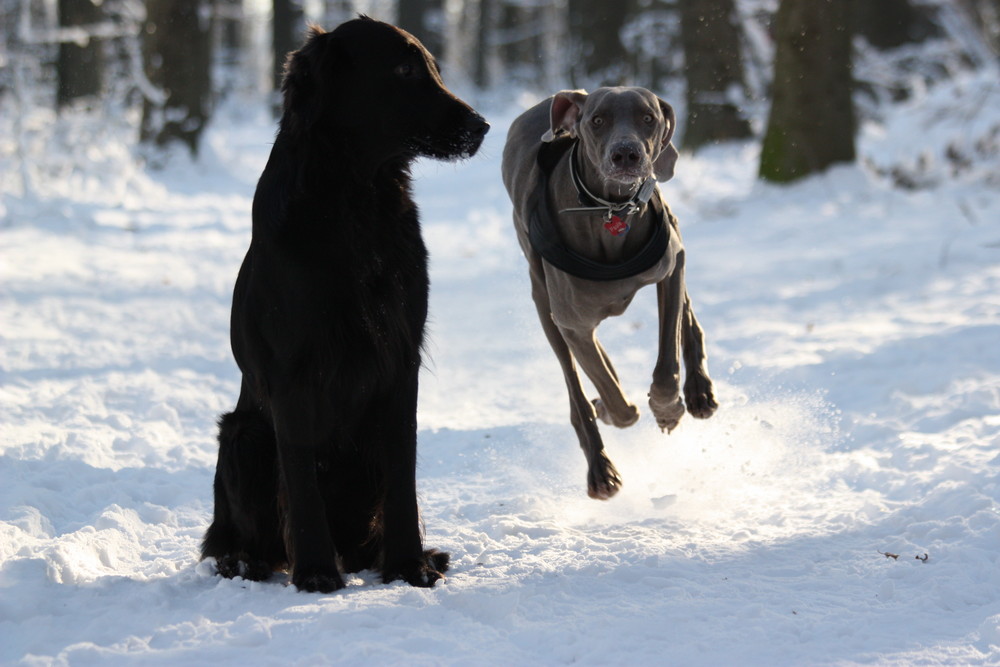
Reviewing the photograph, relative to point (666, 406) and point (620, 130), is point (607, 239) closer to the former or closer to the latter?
point (620, 130)

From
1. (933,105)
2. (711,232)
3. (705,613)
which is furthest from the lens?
(933,105)

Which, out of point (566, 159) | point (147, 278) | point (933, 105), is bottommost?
point (147, 278)

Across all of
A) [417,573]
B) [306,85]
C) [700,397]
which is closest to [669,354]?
[700,397]

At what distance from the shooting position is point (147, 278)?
938 cm

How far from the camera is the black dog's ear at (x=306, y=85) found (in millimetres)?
3154

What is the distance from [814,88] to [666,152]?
24.8 ft

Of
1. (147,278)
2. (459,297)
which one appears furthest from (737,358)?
(147,278)

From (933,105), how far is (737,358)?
8.55 meters

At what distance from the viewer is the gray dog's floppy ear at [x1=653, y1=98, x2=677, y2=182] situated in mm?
4512

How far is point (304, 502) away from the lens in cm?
331

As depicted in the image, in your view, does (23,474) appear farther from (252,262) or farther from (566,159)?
(566,159)

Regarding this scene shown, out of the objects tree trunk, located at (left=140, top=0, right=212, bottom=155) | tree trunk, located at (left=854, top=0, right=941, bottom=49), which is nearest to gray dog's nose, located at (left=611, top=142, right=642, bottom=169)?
tree trunk, located at (left=140, top=0, right=212, bottom=155)

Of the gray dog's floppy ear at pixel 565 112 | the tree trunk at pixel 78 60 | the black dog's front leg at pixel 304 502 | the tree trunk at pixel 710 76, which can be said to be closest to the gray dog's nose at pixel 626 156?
the gray dog's floppy ear at pixel 565 112

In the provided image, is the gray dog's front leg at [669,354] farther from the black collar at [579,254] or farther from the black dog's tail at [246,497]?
the black dog's tail at [246,497]
